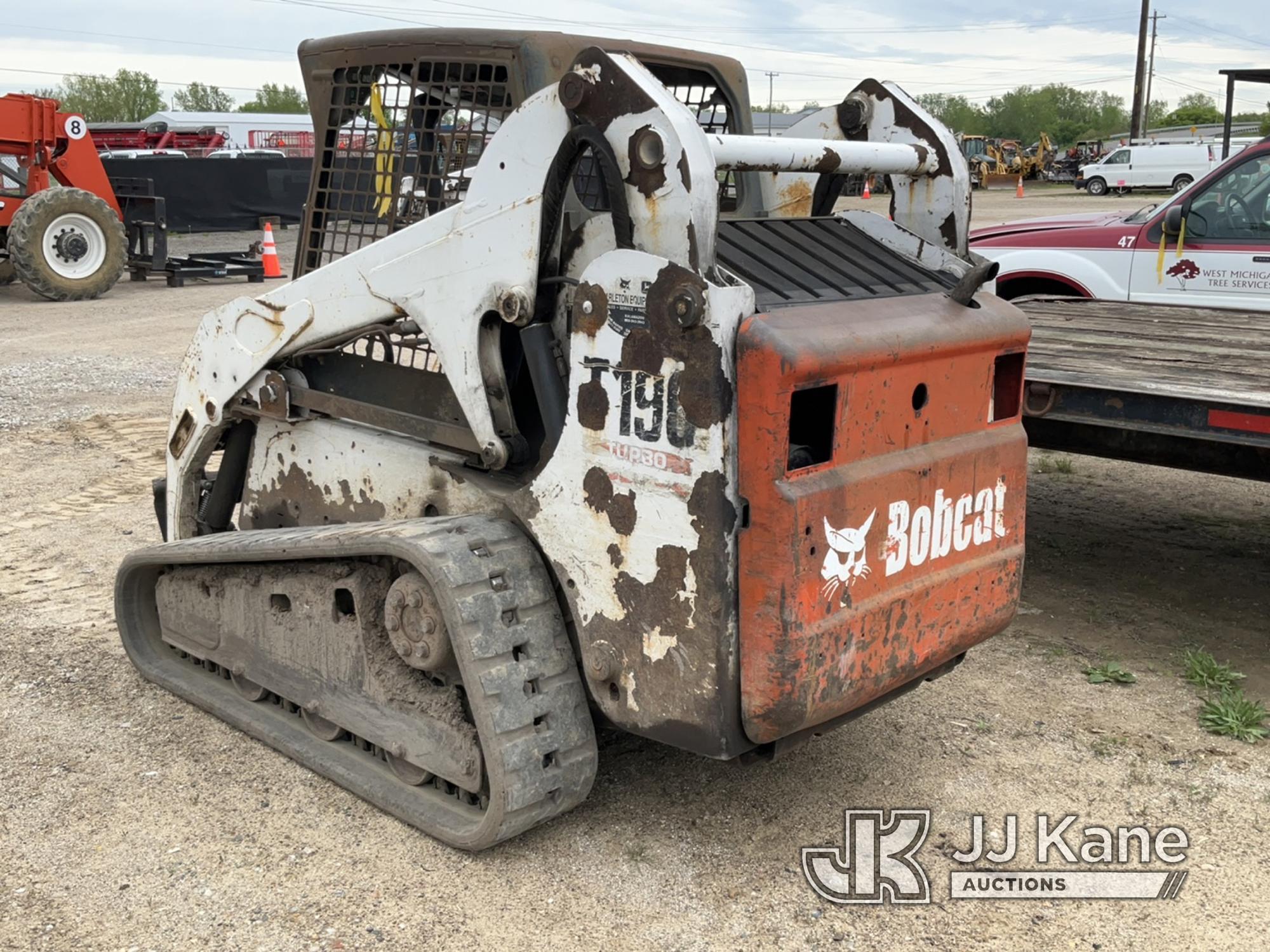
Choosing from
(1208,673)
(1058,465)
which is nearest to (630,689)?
(1208,673)

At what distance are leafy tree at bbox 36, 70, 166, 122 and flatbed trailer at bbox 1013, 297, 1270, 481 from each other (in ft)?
286

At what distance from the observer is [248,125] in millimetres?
44469

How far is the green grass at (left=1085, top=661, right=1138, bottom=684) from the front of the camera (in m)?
4.38

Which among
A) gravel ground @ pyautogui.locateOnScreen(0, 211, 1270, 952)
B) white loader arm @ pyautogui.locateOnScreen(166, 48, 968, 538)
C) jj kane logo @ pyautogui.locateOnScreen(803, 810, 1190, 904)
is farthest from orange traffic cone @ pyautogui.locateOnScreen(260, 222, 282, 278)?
jj kane logo @ pyautogui.locateOnScreen(803, 810, 1190, 904)

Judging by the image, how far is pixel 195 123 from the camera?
4597 cm

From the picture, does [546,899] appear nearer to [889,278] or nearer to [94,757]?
[94,757]

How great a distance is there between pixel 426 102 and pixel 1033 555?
3511mm

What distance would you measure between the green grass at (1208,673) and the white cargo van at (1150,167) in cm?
3449

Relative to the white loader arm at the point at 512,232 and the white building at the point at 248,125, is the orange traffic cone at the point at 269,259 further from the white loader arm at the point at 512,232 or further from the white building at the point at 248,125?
the white building at the point at 248,125

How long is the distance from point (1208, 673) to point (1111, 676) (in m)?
0.32

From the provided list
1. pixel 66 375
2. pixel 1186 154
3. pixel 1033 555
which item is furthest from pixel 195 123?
pixel 1033 555

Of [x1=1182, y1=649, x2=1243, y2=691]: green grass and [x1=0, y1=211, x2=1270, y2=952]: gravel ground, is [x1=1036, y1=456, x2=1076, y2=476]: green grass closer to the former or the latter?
[x1=0, y1=211, x2=1270, y2=952]: gravel ground

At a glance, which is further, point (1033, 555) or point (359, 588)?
point (1033, 555)

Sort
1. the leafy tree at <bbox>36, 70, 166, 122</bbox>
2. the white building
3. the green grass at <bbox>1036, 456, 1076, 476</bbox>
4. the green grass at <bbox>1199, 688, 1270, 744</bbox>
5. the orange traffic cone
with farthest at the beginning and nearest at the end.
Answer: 1. the leafy tree at <bbox>36, 70, 166, 122</bbox>
2. the white building
3. the orange traffic cone
4. the green grass at <bbox>1036, 456, 1076, 476</bbox>
5. the green grass at <bbox>1199, 688, 1270, 744</bbox>
